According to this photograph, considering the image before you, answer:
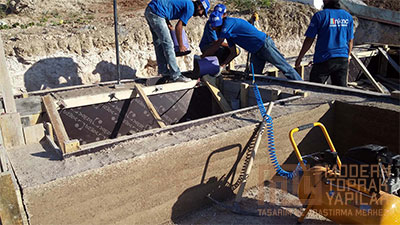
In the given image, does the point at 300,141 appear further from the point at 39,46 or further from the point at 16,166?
the point at 39,46

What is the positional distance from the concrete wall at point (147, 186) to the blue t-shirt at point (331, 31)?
181cm

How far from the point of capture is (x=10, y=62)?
6441 millimetres

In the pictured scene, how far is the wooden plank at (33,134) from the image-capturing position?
3.02 metres

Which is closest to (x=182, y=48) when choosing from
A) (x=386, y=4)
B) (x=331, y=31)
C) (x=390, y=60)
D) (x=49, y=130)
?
(x=331, y=31)

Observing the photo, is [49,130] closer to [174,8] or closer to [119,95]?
[119,95]

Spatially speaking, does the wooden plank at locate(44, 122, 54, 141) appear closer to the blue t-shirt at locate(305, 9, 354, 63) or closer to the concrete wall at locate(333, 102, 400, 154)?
the concrete wall at locate(333, 102, 400, 154)

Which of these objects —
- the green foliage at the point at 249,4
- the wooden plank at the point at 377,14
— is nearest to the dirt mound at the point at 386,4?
the wooden plank at the point at 377,14

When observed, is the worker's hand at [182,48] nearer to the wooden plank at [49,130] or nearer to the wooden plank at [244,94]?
the wooden plank at [244,94]

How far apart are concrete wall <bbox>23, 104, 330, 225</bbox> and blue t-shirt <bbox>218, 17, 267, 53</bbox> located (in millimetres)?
2019

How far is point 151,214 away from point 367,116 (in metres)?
2.60

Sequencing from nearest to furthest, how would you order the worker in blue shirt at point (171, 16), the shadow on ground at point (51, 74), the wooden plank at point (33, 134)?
1. the wooden plank at point (33, 134)
2. the worker in blue shirt at point (171, 16)
3. the shadow on ground at point (51, 74)

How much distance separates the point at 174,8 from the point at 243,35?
1.16m

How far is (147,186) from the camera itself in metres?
2.77

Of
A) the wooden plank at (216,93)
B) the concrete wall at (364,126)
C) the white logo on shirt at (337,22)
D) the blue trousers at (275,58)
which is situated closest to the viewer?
the concrete wall at (364,126)
